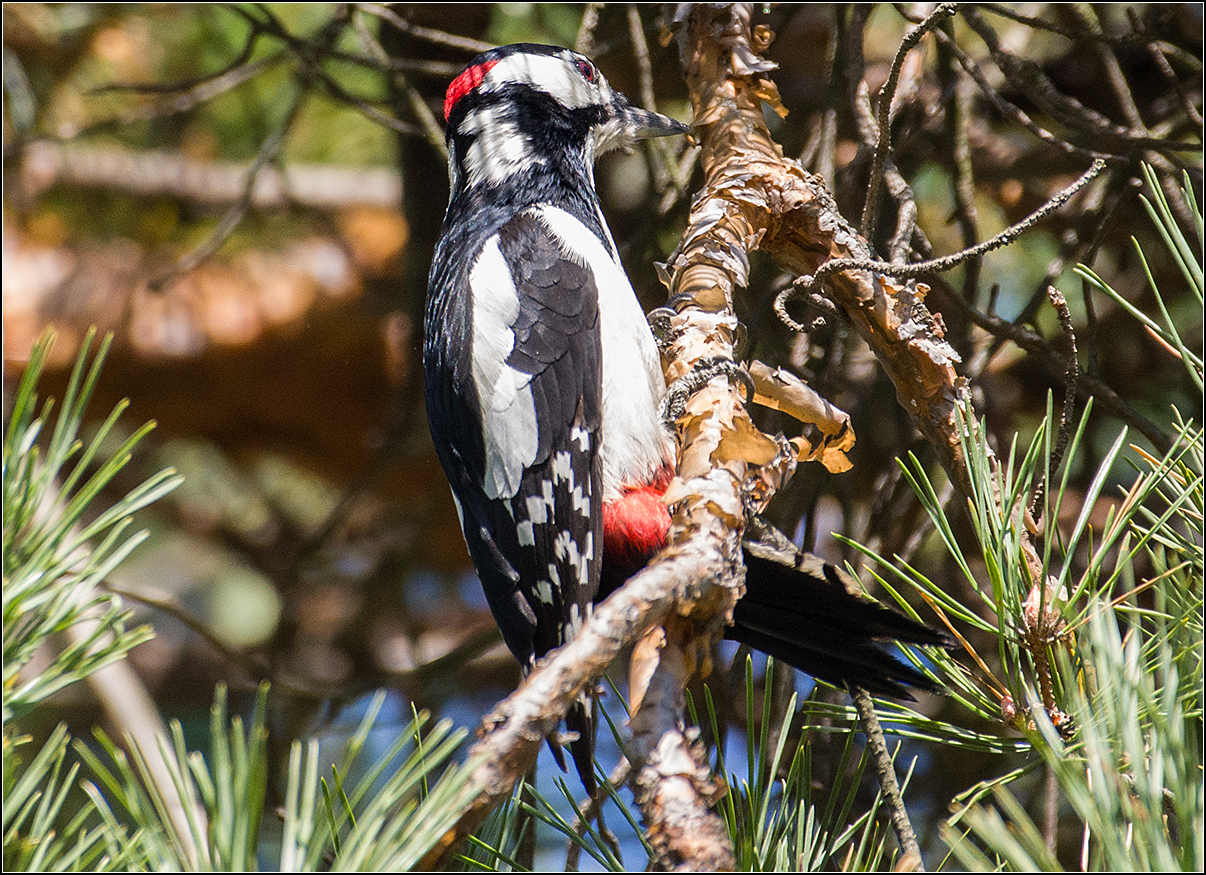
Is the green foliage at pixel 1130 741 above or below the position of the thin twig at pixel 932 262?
below

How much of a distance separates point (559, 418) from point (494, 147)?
2.14ft

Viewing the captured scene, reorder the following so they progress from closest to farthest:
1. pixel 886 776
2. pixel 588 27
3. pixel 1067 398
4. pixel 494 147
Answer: pixel 886 776 → pixel 1067 398 → pixel 588 27 → pixel 494 147

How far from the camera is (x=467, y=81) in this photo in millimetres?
1991

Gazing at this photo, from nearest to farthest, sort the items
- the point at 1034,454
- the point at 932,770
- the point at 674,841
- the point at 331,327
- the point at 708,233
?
1. the point at 674,841
2. the point at 1034,454
3. the point at 708,233
4. the point at 932,770
5. the point at 331,327

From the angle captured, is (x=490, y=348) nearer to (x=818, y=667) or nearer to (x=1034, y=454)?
(x=818, y=667)

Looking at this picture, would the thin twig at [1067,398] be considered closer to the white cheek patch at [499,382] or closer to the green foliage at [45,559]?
the white cheek patch at [499,382]

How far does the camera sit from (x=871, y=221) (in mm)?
1385

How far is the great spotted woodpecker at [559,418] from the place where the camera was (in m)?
1.45

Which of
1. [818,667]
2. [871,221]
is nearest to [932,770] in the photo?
[818,667]

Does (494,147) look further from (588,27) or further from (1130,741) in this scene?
(1130,741)

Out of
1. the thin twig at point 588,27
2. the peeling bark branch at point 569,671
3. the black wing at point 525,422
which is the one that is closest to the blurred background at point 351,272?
the thin twig at point 588,27

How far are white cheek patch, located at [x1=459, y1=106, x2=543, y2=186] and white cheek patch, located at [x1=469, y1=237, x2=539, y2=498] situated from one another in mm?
234

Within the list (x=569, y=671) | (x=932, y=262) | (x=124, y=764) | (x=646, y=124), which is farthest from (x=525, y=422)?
(x=124, y=764)

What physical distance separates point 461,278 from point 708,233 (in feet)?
1.88
